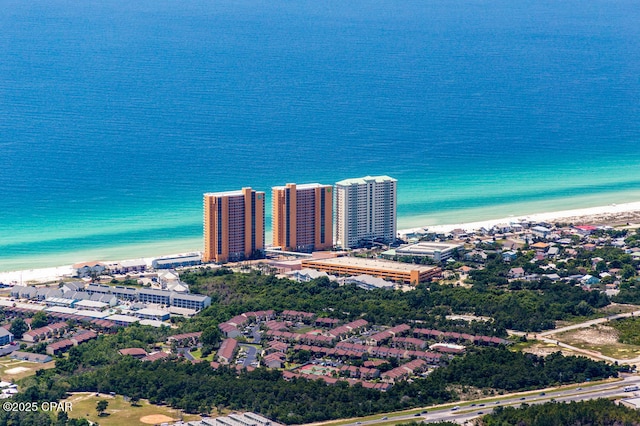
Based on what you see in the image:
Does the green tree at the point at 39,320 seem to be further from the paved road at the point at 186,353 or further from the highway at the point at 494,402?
the highway at the point at 494,402

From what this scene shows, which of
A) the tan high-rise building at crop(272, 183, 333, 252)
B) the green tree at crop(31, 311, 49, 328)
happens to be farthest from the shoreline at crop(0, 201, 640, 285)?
the green tree at crop(31, 311, 49, 328)

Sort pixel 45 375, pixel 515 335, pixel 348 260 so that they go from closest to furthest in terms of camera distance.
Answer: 1. pixel 45 375
2. pixel 515 335
3. pixel 348 260

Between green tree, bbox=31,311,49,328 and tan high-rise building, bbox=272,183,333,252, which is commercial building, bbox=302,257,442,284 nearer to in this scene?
tan high-rise building, bbox=272,183,333,252

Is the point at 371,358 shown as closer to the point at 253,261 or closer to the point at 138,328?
the point at 138,328

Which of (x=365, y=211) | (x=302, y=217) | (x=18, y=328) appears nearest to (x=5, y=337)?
(x=18, y=328)

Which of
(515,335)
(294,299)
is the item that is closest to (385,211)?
(294,299)

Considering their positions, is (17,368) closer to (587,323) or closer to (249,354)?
(249,354)
